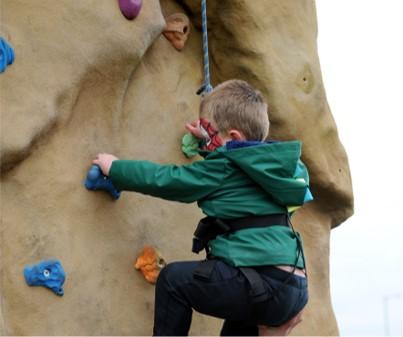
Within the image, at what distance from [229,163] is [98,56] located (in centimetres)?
68

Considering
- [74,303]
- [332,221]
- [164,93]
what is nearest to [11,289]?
[74,303]

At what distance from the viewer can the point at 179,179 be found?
10.6 feet

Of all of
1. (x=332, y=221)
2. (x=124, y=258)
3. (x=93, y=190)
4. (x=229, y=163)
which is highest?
(x=229, y=163)

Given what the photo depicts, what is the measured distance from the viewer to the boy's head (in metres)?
3.29

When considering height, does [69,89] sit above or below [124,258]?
above

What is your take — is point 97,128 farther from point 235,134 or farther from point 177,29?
point 177,29

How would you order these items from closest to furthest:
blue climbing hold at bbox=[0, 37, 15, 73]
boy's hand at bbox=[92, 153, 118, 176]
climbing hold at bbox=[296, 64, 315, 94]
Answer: blue climbing hold at bbox=[0, 37, 15, 73] → boy's hand at bbox=[92, 153, 118, 176] → climbing hold at bbox=[296, 64, 315, 94]

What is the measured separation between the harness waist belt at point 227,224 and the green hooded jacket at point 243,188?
0.02 metres

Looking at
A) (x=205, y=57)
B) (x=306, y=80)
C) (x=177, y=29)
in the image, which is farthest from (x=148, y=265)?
(x=306, y=80)

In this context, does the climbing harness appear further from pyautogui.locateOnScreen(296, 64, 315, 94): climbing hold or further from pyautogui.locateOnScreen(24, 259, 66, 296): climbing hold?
pyautogui.locateOnScreen(296, 64, 315, 94): climbing hold

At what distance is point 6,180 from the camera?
3268 millimetres

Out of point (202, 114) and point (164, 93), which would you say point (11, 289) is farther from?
point (164, 93)

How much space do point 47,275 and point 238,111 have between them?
85 cm

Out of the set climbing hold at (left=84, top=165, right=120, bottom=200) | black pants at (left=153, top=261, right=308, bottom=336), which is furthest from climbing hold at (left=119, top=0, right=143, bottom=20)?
black pants at (left=153, top=261, right=308, bottom=336)
